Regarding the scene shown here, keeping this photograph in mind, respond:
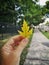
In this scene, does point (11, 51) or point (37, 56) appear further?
point (37, 56)

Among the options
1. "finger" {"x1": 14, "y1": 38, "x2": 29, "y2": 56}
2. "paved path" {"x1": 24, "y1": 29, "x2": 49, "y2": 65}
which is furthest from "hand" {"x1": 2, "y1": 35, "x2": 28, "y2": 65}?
"paved path" {"x1": 24, "y1": 29, "x2": 49, "y2": 65}

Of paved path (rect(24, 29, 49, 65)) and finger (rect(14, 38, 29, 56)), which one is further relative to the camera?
paved path (rect(24, 29, 49, 65))

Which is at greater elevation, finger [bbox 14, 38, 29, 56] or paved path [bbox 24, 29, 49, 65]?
finger [bbox 14, 38, 29, 56]

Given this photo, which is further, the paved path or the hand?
the paved path

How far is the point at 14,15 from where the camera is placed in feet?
91.7

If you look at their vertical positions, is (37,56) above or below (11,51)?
below

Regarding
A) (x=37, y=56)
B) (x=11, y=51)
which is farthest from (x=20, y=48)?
(x=37, y=56)

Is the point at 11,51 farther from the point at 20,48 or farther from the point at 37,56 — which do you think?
the point at 37,56

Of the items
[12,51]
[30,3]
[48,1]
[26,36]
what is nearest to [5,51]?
[12,51]

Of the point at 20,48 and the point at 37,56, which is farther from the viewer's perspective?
the point at 37,56

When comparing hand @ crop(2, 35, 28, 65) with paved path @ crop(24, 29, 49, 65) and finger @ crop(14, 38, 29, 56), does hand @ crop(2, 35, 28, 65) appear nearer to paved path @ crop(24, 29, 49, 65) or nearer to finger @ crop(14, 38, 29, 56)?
finger @ crop(14, 38, 29, 56)

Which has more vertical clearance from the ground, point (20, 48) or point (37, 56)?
point (20, 48)

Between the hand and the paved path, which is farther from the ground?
the hand

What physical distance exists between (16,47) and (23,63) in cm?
874
